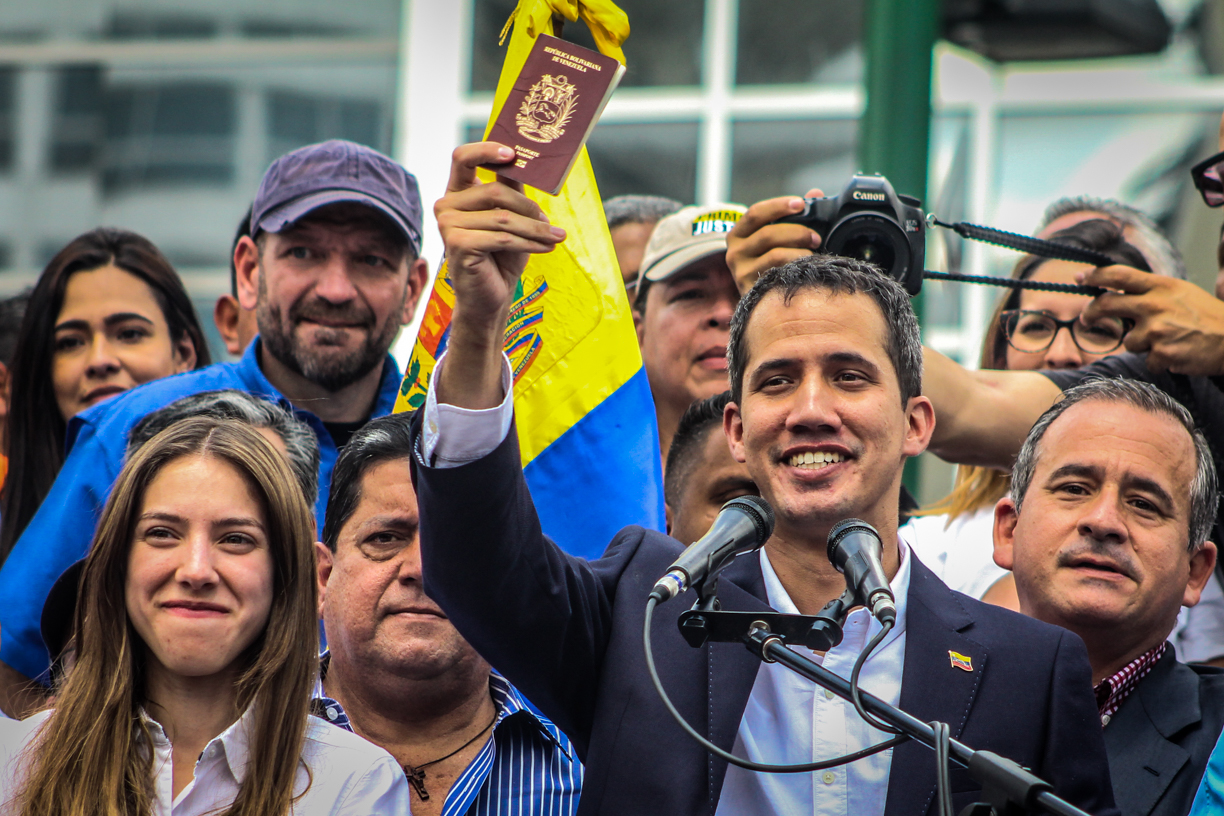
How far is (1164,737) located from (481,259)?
1.70 meters

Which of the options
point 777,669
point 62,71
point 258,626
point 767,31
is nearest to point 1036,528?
point 777,669

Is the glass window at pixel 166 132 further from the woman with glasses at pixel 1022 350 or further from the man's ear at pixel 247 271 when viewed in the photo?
the woman with glasses at pixel 1022 350

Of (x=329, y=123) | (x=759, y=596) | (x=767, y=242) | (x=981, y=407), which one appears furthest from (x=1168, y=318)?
(x=329, y=123)

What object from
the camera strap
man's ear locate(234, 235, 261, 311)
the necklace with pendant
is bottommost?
the necklace with pendant

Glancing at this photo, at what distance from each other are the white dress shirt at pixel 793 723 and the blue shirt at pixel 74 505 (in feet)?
4.03

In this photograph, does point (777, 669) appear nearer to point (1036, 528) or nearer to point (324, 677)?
point (1036, 528)

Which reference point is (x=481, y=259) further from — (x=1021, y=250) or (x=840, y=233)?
(x=1021, y=250)

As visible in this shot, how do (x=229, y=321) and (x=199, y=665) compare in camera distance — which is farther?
(x=229, y=321)

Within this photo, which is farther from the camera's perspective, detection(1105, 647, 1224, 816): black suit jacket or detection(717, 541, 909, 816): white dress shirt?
detection(1105, 647, 1224, 816): black suit jacket

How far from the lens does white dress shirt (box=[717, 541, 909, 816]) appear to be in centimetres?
247

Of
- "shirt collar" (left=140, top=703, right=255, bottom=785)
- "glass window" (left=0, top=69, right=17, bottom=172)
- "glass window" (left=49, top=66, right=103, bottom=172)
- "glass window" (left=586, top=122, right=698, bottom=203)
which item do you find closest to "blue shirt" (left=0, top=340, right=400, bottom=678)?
"shirt collar" (left=140, top=703, right=255, bottom=785)

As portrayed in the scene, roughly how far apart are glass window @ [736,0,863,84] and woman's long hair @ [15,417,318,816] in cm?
605

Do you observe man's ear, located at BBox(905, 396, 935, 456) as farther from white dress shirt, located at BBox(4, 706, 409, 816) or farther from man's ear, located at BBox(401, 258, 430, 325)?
man's ear, located at BBox(401, 258, 430, 325)

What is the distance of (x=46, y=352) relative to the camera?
4102mm
